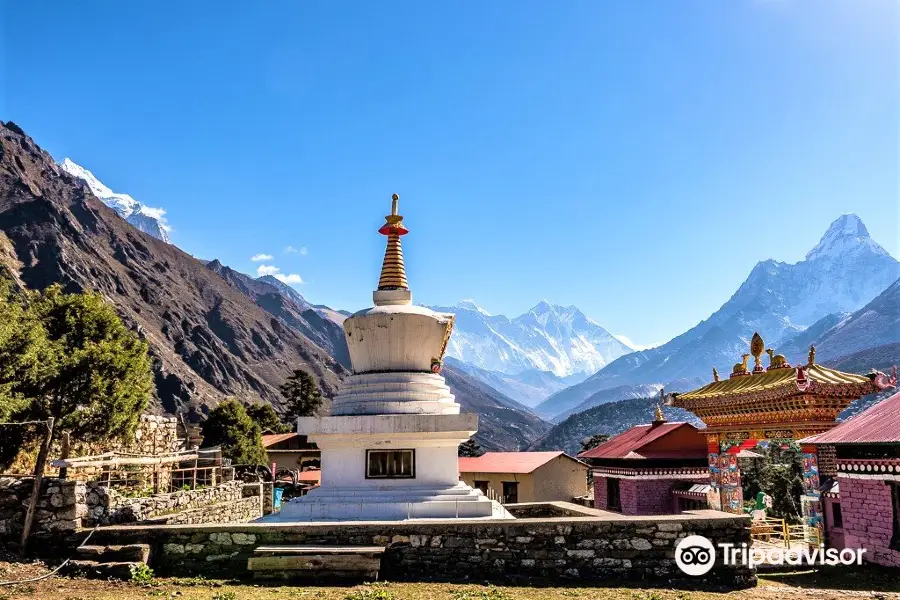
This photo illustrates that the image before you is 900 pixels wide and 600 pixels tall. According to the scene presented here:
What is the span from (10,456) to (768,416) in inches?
877

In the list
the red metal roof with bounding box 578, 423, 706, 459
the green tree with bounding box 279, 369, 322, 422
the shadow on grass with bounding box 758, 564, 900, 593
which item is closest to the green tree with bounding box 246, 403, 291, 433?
the green tree with bounding box 279, 369, 322, 422

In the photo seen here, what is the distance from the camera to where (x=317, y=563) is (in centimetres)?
1120

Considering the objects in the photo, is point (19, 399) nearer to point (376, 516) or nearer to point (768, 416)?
point (376, 516)

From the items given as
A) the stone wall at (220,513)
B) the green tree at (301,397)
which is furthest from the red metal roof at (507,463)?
the green tree at (301,397)

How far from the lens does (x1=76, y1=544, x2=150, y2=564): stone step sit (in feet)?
38.1

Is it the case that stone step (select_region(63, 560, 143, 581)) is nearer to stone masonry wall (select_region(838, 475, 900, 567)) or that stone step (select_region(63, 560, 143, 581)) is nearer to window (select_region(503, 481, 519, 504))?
stone masonry wall (select_region(838, 475, 900, 567))

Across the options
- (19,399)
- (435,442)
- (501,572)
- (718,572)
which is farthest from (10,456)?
(718,572)

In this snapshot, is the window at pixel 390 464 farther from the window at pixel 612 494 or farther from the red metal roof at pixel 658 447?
the window at pixel 612 494

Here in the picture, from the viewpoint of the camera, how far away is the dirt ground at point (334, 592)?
10188 millimetres

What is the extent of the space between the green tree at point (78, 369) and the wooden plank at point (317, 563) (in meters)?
9.68

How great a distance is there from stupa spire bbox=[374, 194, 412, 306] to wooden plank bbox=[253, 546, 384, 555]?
6.77 metres

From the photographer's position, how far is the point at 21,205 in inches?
4166

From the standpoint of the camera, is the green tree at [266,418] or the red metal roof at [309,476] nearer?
the red metal roof at [309,476]

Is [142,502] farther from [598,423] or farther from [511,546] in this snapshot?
[598,423]
